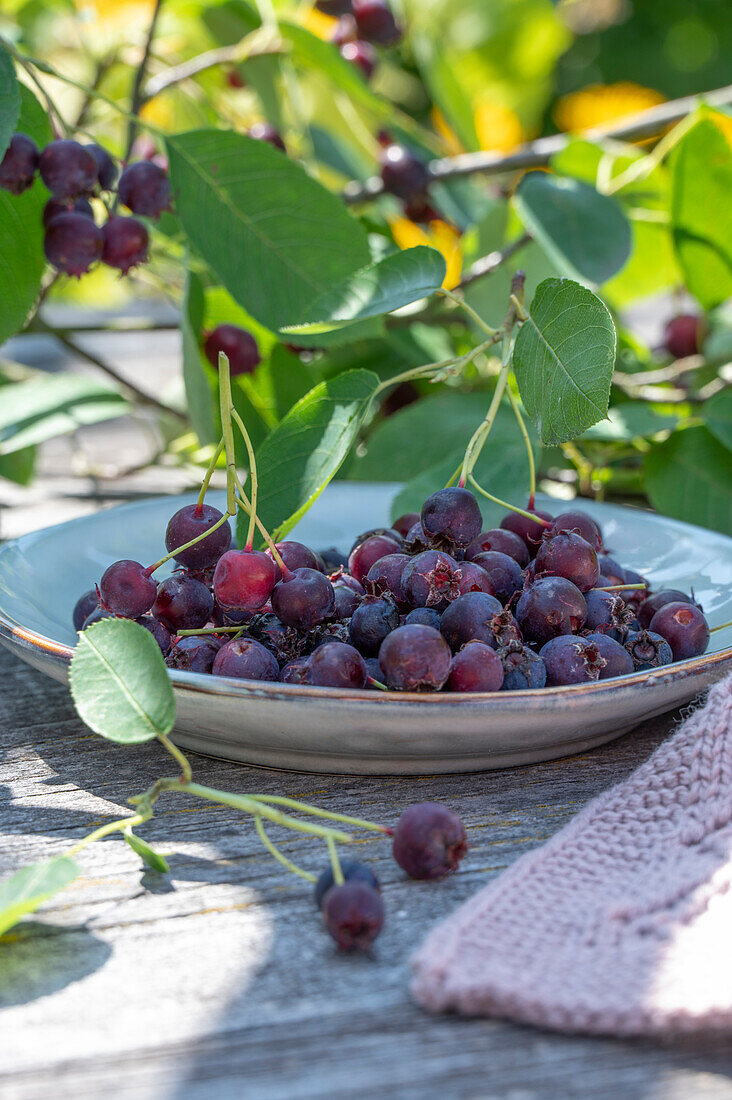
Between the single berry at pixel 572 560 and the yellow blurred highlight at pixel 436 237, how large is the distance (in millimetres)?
761

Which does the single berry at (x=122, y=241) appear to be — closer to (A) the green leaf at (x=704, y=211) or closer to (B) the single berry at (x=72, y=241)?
(B) the single berry at (x=72, y=241)

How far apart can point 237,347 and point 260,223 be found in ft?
0.51

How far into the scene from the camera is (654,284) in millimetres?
1306

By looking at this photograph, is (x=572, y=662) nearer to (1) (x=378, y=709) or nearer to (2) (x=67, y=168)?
(1) (x=378, y=709)

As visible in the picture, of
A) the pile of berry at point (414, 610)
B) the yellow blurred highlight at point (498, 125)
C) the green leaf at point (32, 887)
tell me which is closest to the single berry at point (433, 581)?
the pile of berry at point (414, 610)

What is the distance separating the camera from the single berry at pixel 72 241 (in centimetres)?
81

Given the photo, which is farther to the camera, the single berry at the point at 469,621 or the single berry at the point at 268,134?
the single berry at the point at 268,134

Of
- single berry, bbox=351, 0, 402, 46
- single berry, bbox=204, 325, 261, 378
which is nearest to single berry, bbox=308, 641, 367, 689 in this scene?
single berry, bbox=204, 325, 261, 378

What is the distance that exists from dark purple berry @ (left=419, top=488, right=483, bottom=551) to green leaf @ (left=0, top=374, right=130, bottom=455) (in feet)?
1.90

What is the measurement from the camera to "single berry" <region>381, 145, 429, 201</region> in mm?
1261

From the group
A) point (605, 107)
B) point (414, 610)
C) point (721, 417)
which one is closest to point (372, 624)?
point (414, 610)

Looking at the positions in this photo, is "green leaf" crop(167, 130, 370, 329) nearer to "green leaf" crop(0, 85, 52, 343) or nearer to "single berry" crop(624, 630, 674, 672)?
"green leaf" crop(0, 85, 52, 343)

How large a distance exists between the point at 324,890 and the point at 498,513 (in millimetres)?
394

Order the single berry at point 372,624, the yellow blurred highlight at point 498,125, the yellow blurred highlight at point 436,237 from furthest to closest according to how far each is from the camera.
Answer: the yellow blurred highlight at point 498,125 → the yellow blurred highlight at point 436,237 → the single berry at point 372,624
